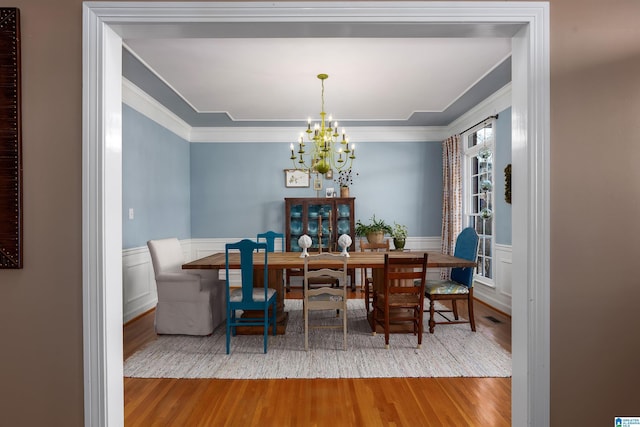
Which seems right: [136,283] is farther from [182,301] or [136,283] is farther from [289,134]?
[289,134]

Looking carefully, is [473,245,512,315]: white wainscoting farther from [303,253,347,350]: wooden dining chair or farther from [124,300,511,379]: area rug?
[303,253,347,350]: wooden dining chair

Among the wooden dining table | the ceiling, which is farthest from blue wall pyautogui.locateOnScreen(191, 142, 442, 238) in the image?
the wooden dining table

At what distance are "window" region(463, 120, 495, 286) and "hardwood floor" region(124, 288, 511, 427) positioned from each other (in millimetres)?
2678

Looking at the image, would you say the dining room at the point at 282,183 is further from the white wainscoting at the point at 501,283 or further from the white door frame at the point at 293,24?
the white door frame at the point at 293,24

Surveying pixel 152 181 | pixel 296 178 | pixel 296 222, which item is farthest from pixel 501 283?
pixel 152 181

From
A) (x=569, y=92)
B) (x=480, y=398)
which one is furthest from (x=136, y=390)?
(x=569, y=92)

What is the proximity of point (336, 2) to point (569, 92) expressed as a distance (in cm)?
100

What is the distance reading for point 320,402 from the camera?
2439mm

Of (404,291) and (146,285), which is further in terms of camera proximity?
(146,285)

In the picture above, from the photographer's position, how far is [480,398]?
2508 mm

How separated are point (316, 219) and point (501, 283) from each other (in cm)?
279

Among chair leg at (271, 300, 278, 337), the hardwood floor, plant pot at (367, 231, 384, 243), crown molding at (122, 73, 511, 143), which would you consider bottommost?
the hardwood floor

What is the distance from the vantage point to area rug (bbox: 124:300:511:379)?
2900 millimetres

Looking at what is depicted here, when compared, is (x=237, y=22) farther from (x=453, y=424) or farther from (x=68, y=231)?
(x=453, y=424)
